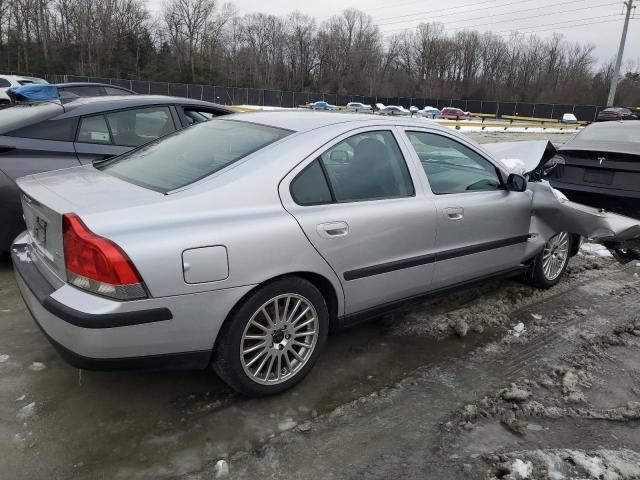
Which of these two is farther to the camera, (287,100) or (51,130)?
(287,100)

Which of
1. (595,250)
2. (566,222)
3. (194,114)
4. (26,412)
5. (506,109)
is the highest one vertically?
(506,109)

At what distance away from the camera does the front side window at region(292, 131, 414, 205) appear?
9.82ft

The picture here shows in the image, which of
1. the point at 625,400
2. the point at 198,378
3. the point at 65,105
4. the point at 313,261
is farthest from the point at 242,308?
the point at 65,105

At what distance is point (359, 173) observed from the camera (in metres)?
3.29

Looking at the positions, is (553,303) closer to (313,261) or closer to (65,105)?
(313,261)

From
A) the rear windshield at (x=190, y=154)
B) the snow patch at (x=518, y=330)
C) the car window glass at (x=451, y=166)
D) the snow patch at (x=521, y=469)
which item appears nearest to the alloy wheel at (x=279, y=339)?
the rear windshield at (x=190, y=154)

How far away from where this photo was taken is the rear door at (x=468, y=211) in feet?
11.9

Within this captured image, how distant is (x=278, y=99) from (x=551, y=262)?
178 feet

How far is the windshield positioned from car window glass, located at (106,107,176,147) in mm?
5245

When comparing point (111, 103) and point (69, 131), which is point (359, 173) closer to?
point (69, 131)

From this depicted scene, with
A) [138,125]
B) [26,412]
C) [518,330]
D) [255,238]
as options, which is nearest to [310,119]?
[255,238]

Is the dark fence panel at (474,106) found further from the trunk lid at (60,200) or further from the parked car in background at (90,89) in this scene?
the trunk lid at (60,200)

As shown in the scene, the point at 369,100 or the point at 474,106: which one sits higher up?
the point at 474,106

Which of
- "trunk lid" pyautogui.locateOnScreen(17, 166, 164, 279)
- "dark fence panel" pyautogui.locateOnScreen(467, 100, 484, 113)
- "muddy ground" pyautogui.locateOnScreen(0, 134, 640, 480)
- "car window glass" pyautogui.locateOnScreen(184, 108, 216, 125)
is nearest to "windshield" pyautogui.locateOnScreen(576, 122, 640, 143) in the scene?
"muddy ground" pyautogui.locateOnScreen(0, 134, 640, 480)
